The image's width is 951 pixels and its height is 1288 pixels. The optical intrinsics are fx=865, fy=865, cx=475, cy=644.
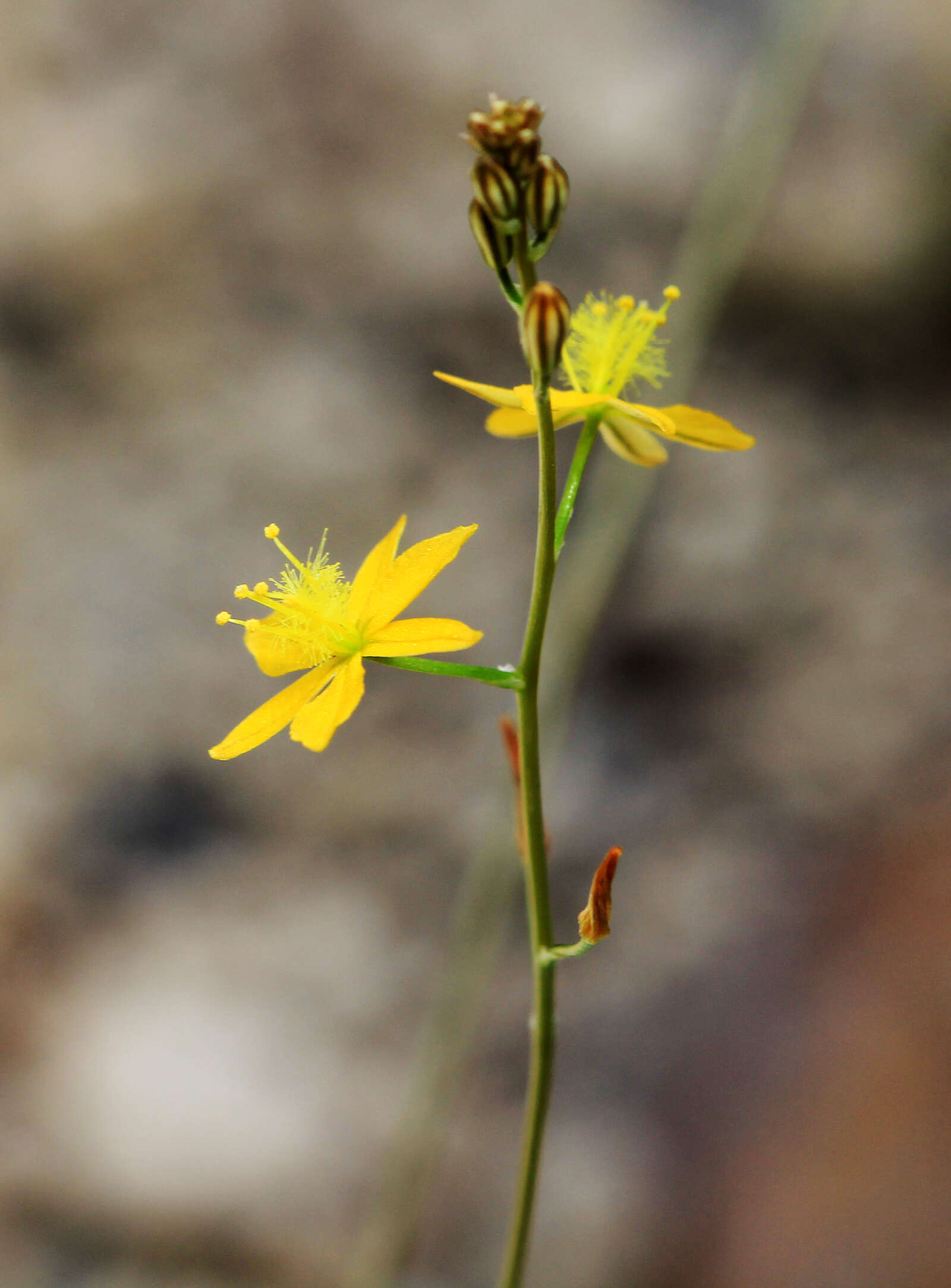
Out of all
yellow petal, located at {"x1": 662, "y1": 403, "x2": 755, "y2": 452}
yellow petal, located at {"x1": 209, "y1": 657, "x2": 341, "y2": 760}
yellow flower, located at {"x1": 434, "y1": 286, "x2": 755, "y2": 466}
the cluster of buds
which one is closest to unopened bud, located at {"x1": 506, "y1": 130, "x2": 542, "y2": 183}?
the cluster of buds

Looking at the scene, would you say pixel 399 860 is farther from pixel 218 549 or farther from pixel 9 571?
pixel 9 571

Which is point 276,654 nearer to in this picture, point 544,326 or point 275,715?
point 275,715

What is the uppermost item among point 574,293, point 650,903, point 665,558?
point 574,293

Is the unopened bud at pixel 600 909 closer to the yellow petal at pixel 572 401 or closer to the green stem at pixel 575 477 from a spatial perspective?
the green stem at pixel 575 477

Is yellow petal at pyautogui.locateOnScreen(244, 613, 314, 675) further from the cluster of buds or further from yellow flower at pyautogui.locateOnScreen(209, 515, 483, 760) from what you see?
the cluster of buds

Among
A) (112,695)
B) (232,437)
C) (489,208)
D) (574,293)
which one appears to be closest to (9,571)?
(112,695)

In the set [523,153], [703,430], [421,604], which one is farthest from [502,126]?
[421,604]
